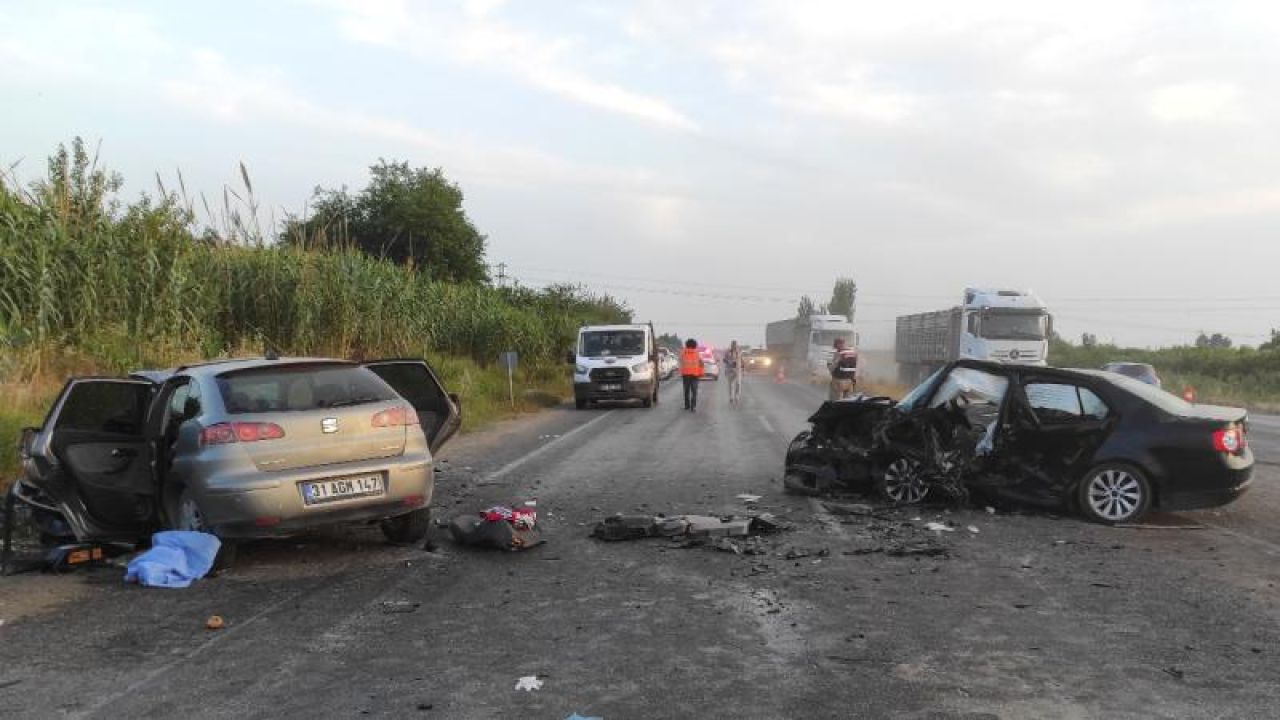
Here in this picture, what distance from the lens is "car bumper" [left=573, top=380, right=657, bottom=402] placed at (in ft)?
78.8

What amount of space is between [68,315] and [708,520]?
8574 millimetres

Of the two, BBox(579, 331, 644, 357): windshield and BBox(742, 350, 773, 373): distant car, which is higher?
BBox(579, 331, 644, 357): windshield

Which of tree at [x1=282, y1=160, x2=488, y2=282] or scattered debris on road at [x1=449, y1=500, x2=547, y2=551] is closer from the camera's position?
scattered debris on road at [x1=449, y1=500, x2=547, y2=551]

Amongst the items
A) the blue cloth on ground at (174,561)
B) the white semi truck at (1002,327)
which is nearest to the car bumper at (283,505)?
the blue cloth on ground at (174,561)

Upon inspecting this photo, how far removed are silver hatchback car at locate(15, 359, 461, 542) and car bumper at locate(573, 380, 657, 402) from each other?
54.6 ft

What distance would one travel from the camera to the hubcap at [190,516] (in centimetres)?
651

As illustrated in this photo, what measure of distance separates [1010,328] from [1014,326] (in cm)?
13

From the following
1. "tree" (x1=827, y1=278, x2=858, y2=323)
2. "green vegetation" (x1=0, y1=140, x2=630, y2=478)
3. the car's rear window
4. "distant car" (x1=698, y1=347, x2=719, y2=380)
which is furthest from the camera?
"tree" (x1=827, y1=278, x2=858, y2=323)

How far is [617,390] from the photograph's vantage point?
24062 millimetres

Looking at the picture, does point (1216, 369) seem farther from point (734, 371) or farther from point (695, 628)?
point (695, 628)

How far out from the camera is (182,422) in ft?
21.9

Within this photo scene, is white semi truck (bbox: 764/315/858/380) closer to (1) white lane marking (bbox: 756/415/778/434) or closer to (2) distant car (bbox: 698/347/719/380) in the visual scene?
(2) distant car (bbox: 698/347/719/380)

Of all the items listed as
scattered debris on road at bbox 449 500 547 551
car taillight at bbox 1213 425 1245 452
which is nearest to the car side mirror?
scattered debris on road at bbox 449 500 547 551

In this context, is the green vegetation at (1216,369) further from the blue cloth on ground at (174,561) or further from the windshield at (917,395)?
the blue cloth on ground at (174,561)
